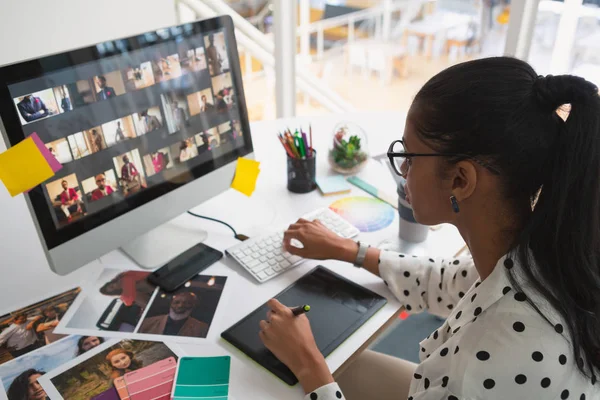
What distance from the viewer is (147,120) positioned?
1.07 m

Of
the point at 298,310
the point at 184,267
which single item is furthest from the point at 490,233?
the point at 184,267

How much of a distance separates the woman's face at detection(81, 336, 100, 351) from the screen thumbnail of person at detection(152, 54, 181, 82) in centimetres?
51

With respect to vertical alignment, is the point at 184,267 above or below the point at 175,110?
below

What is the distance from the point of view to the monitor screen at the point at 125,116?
2.99 ft

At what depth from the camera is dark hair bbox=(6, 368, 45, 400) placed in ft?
2.79

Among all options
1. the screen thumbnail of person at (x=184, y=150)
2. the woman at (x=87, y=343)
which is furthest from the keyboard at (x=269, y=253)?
the woman at (x=87, y=343)

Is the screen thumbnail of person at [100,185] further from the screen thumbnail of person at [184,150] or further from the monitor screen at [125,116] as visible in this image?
the screen thumbnail of person at [184,150]

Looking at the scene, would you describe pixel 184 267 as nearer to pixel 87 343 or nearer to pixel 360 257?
pixel 87 343

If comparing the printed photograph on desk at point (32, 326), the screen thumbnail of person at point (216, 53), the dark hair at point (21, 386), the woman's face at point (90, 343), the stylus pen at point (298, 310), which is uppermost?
the screen thumbnail of person at point (216, 53)

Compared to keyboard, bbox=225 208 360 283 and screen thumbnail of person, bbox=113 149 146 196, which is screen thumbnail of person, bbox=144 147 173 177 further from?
keyboard, bbox=225 208 360 283

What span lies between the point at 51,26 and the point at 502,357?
253 cm

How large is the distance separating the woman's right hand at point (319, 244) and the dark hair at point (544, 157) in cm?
43

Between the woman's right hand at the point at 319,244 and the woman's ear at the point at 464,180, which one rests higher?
the woman's ear at the point at 464,180

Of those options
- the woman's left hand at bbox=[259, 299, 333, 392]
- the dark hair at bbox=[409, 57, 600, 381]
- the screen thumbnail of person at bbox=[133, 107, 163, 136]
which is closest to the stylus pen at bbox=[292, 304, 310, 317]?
the woman's left hand at bbox=[259, 299, 333, 392]
